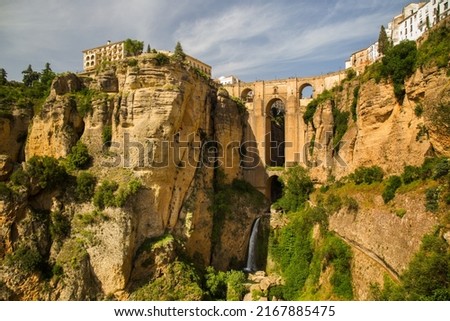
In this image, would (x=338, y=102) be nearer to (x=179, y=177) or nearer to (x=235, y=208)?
(x=235, y=208)

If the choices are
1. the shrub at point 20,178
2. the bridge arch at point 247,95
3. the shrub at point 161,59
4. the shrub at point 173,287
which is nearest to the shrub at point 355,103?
the bridge arch at point 247,95

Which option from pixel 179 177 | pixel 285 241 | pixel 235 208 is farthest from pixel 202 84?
pixel 285 241

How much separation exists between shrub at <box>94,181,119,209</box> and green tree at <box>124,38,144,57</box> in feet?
53.1

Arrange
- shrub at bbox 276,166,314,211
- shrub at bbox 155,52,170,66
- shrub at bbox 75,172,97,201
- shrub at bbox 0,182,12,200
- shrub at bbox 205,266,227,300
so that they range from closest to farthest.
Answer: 1. shrub at bbox 0,182,12,200
2. shrub at bbox 75,172,97,201
3. shrub at bbox 205,266,227,300
4. shrub at bbox 155,52,170,66
5. shrub at bbox 276,166,314,211

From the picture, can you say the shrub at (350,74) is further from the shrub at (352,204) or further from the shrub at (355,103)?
the shrub at (352,204)

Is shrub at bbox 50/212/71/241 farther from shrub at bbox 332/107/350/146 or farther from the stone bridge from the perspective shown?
shrub at bbox 332/107/350/146

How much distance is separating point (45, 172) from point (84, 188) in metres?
2.27

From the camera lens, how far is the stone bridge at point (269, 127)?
34750 mm

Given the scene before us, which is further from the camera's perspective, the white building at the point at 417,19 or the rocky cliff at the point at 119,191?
the white building at the point at 417,19

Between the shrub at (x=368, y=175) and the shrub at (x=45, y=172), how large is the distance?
56.3ft

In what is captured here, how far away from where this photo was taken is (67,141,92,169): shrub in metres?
25.4

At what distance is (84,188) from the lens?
2409cm

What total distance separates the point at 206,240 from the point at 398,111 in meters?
15.0

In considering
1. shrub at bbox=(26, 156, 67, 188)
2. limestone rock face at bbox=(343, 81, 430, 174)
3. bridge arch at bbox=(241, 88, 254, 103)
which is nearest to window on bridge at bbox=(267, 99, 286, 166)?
bridge arch at bbox=(241, 88, 254, 103)
